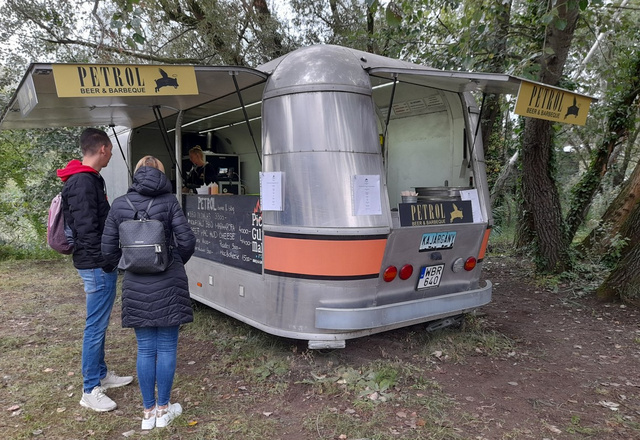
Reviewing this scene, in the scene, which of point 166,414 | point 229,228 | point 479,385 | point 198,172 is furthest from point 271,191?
point 198,172

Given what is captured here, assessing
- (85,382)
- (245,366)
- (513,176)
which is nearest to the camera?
(85,382)

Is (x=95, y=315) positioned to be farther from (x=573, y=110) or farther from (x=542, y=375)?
(x=573, y=110)

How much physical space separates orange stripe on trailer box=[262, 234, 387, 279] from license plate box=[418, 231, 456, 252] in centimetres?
46

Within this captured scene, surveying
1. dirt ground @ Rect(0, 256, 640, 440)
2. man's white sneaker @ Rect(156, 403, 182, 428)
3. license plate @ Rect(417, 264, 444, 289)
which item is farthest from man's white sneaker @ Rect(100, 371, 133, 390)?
license plate @ Rect(417, 264, 444, 289)

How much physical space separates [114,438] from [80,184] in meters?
1.77

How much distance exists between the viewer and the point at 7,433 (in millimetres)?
3229

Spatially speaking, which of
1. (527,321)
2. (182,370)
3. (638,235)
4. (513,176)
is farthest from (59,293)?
(513,176)

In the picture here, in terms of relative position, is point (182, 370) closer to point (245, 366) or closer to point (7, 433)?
point (245, 366)

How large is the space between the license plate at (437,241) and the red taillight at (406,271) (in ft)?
0.57

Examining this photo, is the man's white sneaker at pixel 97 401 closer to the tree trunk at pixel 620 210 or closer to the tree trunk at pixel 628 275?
the tree trunk at pixel 628 275

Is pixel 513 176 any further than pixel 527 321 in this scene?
Yes

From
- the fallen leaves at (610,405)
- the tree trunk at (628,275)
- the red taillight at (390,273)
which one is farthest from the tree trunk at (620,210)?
the red taillight at (390,273)

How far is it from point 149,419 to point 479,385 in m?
2.59

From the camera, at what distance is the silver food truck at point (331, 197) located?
370cm
